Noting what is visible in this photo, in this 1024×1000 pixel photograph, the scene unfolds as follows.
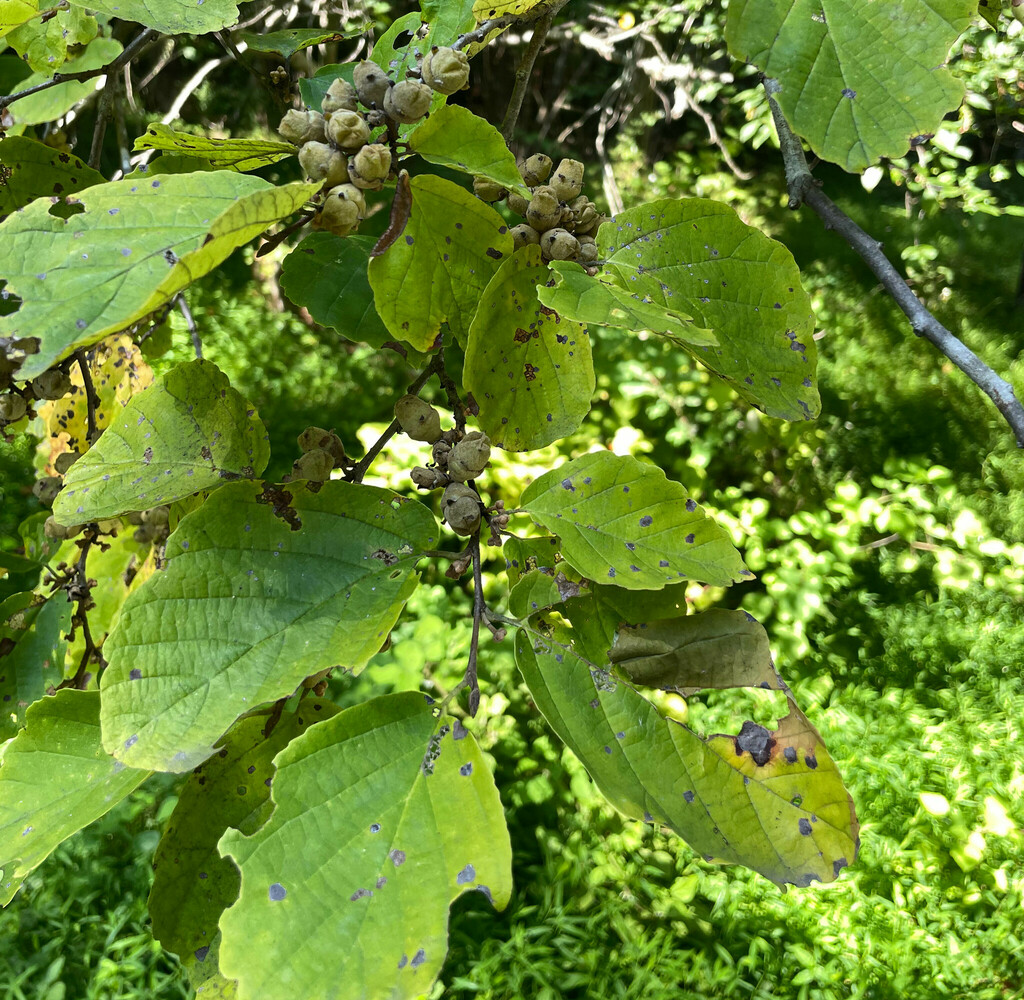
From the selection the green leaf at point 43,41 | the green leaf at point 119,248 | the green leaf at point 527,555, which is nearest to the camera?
the green leaf at point 119,248

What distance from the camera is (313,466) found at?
2.32 ft

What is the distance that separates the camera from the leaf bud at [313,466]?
0.71 m

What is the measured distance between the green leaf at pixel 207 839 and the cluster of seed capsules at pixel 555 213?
1.56ft

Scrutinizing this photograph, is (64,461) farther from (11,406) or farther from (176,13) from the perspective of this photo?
(176,13)

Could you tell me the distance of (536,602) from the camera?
71 cm

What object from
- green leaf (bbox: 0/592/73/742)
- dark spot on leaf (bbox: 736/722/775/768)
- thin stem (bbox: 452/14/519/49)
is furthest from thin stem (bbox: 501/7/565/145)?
green leaf (bbox: 0/592/73/742)

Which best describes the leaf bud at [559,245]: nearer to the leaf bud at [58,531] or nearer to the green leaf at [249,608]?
the green leaf at [249,608]

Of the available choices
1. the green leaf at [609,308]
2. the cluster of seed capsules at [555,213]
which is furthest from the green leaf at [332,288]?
the green leaf at [609,308]

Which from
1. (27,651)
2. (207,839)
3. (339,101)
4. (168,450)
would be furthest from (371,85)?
(27,651)

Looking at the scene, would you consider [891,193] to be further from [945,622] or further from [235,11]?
[235,11]

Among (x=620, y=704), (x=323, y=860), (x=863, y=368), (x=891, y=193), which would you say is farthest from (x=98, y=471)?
(x=891, y=193)

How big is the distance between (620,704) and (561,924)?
1688 mm

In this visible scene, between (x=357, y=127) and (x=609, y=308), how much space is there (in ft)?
0.74

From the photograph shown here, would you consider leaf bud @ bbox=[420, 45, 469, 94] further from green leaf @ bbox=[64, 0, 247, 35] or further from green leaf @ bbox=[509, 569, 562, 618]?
green leaf @ bbox=[509, 569, 562, 618]
